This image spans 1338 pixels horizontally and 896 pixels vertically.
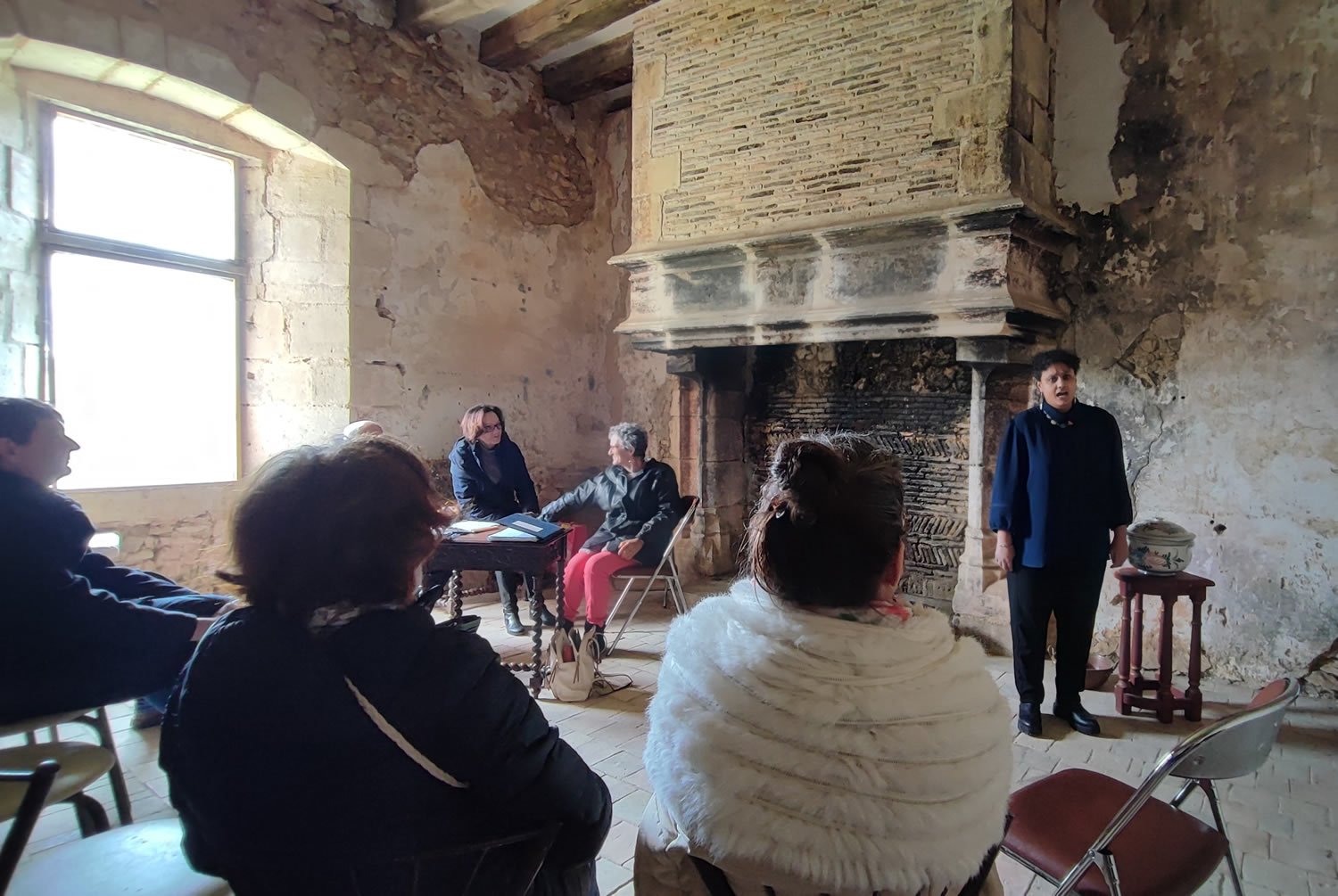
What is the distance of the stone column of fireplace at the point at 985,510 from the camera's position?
4.04 m

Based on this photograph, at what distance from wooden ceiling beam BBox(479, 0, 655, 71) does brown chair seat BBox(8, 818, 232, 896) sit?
502 cm

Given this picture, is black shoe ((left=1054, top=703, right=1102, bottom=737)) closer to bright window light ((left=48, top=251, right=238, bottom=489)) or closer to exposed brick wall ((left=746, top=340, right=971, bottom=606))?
exposed brick wall ((left=746, top=340, right=971, bottom=606))

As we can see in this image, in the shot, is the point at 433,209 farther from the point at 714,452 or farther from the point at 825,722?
the point at 825,722

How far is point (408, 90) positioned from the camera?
5.07m

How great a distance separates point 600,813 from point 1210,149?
4.22 metres

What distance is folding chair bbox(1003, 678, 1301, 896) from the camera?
1390 millimetres

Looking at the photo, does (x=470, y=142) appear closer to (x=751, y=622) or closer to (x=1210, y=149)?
(x=1210, y=149)

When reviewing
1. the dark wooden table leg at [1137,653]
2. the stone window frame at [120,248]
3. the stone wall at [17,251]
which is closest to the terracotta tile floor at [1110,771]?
the dark wooden table leg at [1137,653]

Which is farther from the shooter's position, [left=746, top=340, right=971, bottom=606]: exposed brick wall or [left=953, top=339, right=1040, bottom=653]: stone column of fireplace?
[left=746, top=340, right=971, bottom=606]: exposed brick wall

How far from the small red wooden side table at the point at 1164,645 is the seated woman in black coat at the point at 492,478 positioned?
303 centimetres

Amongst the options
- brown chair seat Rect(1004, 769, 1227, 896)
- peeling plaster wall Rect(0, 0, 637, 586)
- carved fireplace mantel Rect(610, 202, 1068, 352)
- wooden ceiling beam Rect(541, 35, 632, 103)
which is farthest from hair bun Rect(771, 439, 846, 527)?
wooden ceiling beam Rect(541, 35, 632, 103)

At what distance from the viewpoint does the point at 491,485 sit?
4668mm

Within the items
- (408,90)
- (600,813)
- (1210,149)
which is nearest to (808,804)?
(600,813)

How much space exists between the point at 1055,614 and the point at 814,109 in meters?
2.95
